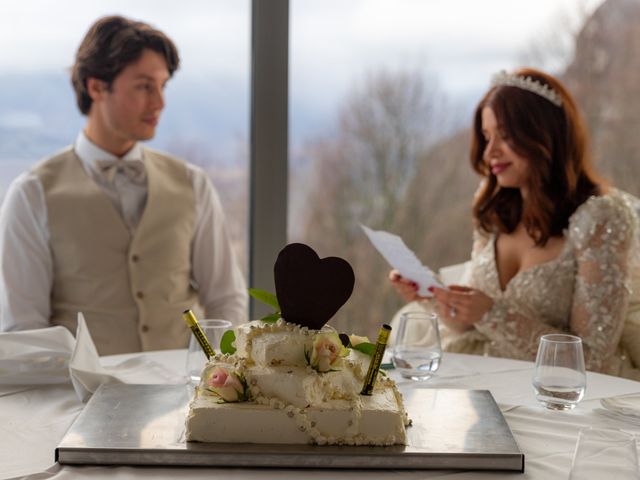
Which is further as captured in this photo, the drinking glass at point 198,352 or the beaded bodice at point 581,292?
the beaded bodice at point 581,292

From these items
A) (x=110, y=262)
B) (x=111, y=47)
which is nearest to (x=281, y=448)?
(x=110, y=262)

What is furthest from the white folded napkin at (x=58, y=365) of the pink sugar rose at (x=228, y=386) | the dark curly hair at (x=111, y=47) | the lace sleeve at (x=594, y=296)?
the dark curly hair at (x=111, y=47)

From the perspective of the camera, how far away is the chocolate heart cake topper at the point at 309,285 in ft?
5.12

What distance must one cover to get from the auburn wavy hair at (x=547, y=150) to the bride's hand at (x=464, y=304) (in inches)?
12.0

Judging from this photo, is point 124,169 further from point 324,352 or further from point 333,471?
point 333,471

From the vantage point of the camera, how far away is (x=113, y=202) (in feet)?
10.0

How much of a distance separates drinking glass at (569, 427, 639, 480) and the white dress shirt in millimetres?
1950

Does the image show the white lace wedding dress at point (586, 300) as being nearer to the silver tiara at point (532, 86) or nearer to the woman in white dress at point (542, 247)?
the woman in white dress at point (542, 247)

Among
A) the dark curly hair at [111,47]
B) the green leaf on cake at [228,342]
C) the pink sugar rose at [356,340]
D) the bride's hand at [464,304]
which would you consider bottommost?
the bride's hand at [464,304]

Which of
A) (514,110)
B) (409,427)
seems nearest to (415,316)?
(409,427)

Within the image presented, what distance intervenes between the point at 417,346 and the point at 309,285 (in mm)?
500

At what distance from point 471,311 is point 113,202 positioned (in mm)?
1225

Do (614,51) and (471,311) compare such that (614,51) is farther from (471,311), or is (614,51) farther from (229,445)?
(229,445)

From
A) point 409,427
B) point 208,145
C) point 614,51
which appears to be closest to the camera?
point 409,427
